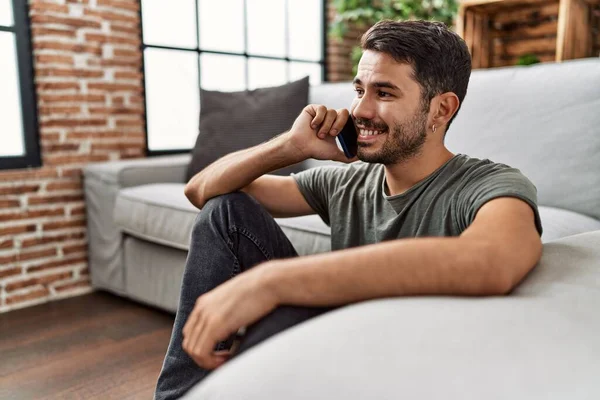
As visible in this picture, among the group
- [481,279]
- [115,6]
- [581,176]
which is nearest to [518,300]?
[481,279]

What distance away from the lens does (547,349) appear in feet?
1.81

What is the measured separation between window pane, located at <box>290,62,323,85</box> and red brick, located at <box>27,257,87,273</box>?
7.26ft

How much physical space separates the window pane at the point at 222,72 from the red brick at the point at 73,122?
0.82 m

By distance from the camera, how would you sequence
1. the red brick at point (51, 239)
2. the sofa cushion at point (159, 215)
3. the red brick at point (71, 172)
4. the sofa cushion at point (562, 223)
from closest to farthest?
1. the sofa cushion at point (562, 223)
2. the sofa cushion at point (159, 215)
3. the red brick at point (51, 239)
4. the red brick at point (71, 172)

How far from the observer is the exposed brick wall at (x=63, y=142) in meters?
2.56

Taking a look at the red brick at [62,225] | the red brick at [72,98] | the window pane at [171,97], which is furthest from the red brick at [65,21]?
the red brick at [62,225]

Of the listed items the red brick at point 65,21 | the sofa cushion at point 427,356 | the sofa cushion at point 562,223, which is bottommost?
the sofa cushion at point 562,223

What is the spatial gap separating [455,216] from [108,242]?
1.99 metres

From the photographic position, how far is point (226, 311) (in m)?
0.75

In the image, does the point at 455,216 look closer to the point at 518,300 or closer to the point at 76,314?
the point at 518,300

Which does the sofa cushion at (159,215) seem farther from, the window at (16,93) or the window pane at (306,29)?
the window pane at (306,29)

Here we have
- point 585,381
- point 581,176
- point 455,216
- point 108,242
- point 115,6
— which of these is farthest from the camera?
point 115,6

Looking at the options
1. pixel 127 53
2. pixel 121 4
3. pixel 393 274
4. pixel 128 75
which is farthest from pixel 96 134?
pixel 393 274

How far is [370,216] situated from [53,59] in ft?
6.72
